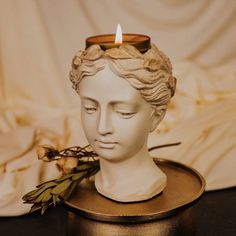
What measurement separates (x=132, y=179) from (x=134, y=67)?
1.01 feet

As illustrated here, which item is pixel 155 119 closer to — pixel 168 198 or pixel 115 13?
pixel 168 198

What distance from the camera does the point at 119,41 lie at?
1479mm

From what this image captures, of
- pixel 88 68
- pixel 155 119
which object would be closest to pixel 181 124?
pixel 155 119

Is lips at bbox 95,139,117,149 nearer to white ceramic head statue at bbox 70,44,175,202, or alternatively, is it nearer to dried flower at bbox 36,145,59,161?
white ceramic head statue at bbox 70,44,175,202

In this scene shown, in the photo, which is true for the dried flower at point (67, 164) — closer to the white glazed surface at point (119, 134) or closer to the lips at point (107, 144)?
the white glazed surface at point (119, 134)

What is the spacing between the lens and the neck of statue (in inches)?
61.7

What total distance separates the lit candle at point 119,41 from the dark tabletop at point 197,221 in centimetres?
61

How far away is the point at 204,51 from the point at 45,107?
74 cm

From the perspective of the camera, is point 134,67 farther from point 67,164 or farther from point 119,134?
point 67,164

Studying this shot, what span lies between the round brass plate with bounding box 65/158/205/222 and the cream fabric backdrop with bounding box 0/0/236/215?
2.38 feet

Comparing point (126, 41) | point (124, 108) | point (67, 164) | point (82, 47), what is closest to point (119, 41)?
point (126, 41)

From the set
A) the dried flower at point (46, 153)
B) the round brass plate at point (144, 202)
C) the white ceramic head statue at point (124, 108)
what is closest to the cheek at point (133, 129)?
the white ceramic head statue at point (124, 108)

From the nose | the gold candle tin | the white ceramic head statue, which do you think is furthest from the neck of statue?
the gold candle tin

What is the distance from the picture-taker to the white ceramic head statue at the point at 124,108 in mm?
1443
